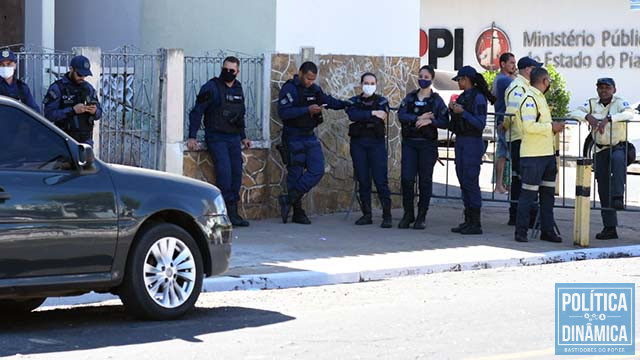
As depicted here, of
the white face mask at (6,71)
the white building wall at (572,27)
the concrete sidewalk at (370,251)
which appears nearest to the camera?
the concrete sidewalk at (370,251)

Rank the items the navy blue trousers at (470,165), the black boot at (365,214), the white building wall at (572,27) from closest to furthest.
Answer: the navy blue trousers at (470,165) → the black boot at (365,214) → the white building wall at (572,27)

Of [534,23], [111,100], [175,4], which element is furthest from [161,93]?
[534,23]

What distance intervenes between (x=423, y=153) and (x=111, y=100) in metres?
3.72

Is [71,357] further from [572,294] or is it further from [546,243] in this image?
[546,243]

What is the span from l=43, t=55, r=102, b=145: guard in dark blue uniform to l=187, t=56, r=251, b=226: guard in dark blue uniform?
1807 mm

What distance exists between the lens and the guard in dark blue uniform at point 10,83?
43.5 ft

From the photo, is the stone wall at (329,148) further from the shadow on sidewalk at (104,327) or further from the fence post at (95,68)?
the shadow on sidewalk at (104,327)

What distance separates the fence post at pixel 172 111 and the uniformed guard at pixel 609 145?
4579mm

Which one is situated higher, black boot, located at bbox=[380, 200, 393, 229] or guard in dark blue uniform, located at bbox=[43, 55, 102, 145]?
guard in dark blue uniform, located at bbox=[43, 55, 102, 145]

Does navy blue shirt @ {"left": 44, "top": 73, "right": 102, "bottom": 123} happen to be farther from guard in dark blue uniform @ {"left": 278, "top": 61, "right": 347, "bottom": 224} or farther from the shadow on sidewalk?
the shadow on sidewalk

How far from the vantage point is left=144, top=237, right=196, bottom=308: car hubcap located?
967 centimetres

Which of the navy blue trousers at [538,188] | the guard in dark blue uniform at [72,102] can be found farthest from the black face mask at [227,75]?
the navy blue trousers at [538,188]

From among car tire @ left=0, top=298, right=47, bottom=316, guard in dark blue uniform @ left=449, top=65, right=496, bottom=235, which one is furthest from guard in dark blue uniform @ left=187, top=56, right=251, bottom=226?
car tire @ left=0, top=298, right=47, bottom=316

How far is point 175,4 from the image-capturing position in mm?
16984
